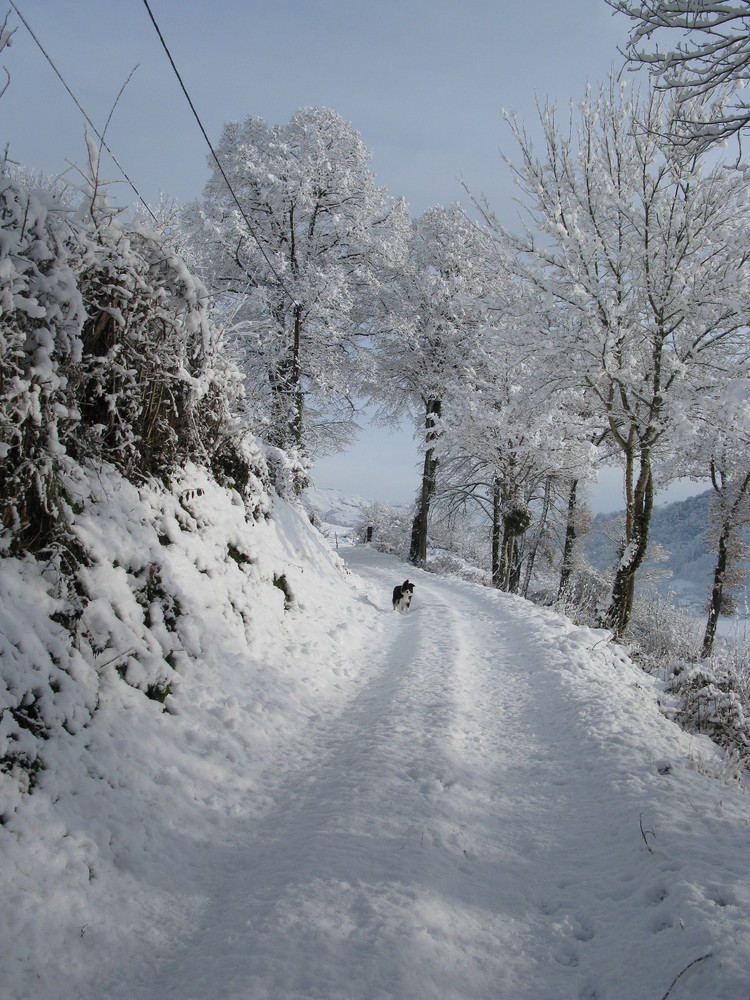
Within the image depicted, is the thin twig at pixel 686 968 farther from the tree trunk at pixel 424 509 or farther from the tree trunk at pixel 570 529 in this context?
the tree trunk at pixel 570 529

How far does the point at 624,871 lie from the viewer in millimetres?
2572

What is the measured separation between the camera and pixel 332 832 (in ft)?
9.05

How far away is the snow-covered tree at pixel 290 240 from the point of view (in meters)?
12.8

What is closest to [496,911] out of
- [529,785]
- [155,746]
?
[529,785]

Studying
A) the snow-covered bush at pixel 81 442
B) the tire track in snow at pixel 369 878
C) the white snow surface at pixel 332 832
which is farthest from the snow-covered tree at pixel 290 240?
the tire track in snow at pixel 369 878

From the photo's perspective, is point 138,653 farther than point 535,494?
No

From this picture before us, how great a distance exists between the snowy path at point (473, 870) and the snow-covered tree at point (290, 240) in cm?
984

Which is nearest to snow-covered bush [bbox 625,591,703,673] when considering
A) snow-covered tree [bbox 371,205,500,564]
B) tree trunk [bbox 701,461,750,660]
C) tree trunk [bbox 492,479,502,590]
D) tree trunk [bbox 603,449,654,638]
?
tree trunk [bbox 701,461,750,660]

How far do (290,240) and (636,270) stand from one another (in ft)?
29.3

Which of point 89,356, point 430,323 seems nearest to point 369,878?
point 89,356

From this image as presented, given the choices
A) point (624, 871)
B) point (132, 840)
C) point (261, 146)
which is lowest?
point (132, 840)

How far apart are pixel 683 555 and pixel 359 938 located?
63.0m

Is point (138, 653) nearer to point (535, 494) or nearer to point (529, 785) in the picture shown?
point (529, 785)

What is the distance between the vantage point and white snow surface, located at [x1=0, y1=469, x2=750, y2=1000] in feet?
6.38
